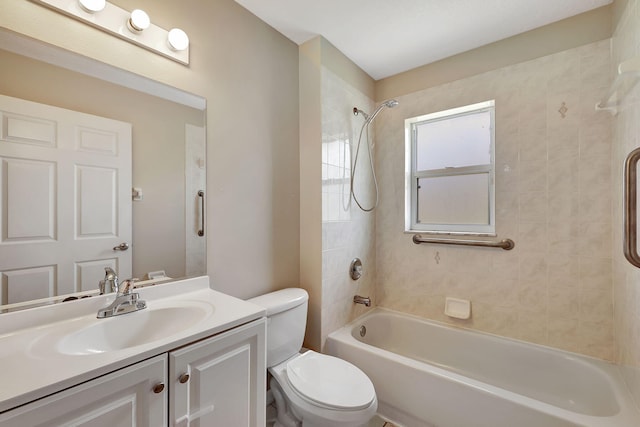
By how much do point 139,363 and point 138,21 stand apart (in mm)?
1268

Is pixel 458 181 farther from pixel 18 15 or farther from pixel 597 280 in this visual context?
pixel 18 15

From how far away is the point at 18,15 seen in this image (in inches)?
34.7

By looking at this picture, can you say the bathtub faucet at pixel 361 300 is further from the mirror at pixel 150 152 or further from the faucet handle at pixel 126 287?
the faucet handle at pixel 126 287

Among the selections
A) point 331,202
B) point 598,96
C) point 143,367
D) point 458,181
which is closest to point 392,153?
point 458,181

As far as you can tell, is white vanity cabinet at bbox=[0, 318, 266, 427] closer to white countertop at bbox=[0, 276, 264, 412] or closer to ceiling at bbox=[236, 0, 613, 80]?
white countertop at bbox=[0, 276, 264, 412]

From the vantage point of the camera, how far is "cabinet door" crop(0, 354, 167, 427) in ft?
1.91

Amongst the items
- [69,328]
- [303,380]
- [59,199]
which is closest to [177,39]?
[59,199]

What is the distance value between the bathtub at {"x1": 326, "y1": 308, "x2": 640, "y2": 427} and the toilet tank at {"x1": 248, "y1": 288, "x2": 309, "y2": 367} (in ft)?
1.19

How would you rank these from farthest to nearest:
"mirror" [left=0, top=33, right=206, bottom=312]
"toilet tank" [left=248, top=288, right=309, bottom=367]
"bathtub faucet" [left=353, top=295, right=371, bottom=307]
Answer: "bathtub faucet" [left=353, top=295, right=371, bottom=307], "toilet tank" [left=248, top=288, right=309, bottom=367], "mirror" [left=0, top=33, right=206, bottom=312]

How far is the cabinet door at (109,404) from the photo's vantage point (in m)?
0.58

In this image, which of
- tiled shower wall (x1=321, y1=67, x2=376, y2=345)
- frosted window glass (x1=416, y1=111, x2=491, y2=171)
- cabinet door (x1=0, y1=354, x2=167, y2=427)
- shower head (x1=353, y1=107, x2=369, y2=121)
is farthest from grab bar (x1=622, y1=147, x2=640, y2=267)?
shower head (x1=353, y1=107, x2=369, y2=121)

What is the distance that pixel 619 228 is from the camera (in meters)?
1.40

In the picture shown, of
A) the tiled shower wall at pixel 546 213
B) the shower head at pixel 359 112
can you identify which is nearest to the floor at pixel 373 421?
the tiled shower wall at pixel 546 213

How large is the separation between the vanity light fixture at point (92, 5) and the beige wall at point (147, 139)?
0.24 meters
